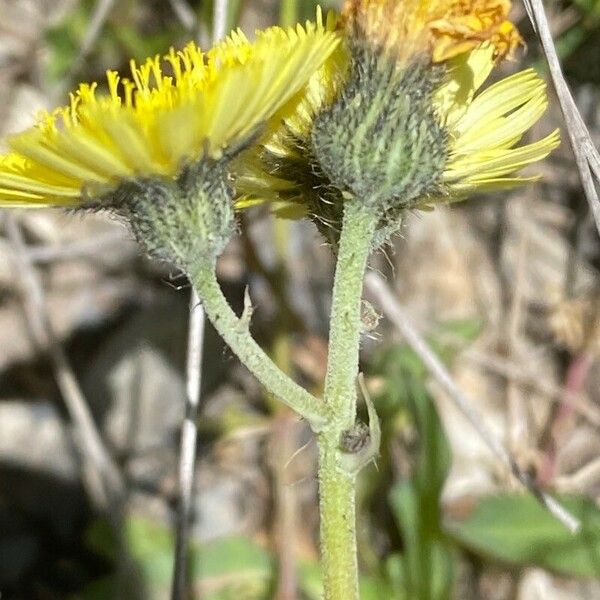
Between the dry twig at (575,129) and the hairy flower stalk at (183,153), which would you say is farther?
the dry twig at (575,129)

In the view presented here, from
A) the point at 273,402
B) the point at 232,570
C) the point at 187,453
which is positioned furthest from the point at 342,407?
the point at 273,402

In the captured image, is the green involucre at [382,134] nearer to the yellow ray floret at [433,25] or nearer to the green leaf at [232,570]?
the yellow ray floret at [433,25]

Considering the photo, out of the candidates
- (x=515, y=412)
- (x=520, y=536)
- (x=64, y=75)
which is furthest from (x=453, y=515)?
(x=64, y=75)

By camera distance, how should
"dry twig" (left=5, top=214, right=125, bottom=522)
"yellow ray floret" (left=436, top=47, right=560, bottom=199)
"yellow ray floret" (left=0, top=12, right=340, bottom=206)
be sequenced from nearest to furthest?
"yellow ray floret" (left=0, top=12, right=340, bottom=206)
"yellow ray floret" (left=436, top=47, right=560, bottom=199)
"dry twig" (left=5, top=214, right=125, bottom=522)

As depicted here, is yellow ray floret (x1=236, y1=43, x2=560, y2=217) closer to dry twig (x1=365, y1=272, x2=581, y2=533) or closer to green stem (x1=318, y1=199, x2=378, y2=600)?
green stem (x1=318, y1=199, x2=378, y2=600)

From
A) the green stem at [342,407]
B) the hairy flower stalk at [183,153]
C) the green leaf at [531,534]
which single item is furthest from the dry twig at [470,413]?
the hairy flower stalk at [183,153]

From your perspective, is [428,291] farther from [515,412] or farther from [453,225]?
[515,412]

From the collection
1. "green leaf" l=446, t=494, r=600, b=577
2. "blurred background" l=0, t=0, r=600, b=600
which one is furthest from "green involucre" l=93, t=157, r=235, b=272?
"green leaf" l=446, t=494, r=600, b=577
